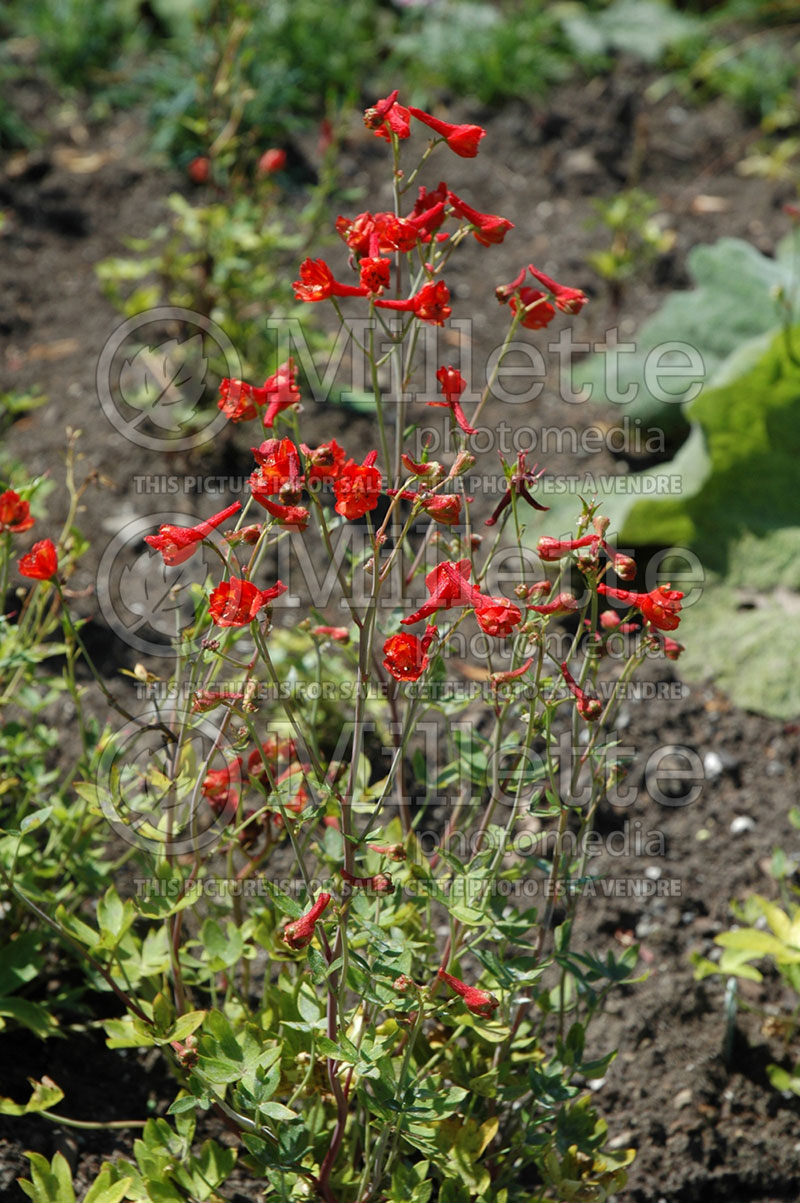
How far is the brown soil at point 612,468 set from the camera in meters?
2.30

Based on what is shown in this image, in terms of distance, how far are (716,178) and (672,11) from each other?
1605 millimetres

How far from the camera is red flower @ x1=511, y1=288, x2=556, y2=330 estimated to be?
1.83m

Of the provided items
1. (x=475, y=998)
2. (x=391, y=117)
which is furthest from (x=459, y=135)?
(x=475, y=998)

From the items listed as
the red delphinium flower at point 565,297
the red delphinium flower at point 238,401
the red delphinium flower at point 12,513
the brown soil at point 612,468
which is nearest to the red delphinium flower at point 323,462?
the red delphinium flower at point 238,401

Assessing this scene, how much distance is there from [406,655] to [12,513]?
2.73ft

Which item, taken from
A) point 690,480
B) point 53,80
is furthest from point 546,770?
point 53,80

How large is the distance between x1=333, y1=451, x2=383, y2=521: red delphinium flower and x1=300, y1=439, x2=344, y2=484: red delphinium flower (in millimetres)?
27

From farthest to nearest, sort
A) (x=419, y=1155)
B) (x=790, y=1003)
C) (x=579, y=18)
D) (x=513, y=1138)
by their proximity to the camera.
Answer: (x=579, y=18) → (x=790, y=1003) → (x=419, y=1155) → (x=513, y=1138)

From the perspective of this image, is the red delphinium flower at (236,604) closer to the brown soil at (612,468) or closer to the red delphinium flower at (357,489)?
the red delphinium flower at (357,489)

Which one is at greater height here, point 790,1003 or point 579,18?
point 579,18

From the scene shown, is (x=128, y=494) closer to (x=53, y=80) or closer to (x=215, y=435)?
(x=215, y=435)

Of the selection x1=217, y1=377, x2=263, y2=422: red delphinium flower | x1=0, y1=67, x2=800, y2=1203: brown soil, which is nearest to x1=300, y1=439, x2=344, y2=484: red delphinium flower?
x1=217, y1=377, x2=263, y2=422: red delphinium flower

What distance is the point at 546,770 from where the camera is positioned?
5.82 ft

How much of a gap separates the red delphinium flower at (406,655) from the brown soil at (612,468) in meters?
1.13
